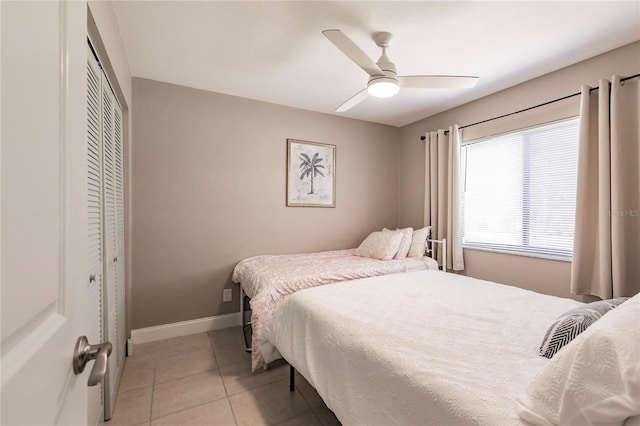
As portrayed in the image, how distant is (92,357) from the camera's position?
59 centimetres

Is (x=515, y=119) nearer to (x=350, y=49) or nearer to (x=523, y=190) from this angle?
(x=523, y=190)

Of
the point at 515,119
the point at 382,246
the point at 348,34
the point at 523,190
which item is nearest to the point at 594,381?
the point at 348,34

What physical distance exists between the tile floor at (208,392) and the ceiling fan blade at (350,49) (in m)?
2.25

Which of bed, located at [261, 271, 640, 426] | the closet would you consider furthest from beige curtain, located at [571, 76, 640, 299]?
the closet

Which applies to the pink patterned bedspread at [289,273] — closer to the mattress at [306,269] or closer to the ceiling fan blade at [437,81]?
the mattress at [306,269]

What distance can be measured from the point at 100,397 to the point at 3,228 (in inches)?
69.7

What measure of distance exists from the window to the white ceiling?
2.01ft

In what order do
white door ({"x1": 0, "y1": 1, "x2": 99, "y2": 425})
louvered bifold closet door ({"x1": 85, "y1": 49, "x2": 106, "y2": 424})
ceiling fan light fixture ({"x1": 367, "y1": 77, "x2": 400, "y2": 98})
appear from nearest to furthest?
white door ({"x1": 0, "y1": 1, "x2": 99, "y2": 425})
louvered bifold closet door ({"x1": 85, "y1": 49, "x2": 106, "y2": 424})
ceiling fan light fixture ({"x1": 367, "y1": 77, "x2": 400, "y2": 98})

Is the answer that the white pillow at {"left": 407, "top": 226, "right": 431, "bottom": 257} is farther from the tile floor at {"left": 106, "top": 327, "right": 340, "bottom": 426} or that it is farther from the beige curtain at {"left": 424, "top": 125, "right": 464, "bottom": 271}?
the tile floor at {"left": 106, "top": 327, "right": 340, "bottom": 426}

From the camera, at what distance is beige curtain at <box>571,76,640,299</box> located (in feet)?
6.59

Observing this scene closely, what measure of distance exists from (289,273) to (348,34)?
6.15ft

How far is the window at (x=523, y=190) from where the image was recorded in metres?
2.44

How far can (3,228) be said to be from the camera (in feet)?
1.09

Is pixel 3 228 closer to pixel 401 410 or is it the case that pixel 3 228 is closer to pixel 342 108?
pixel 401 410
